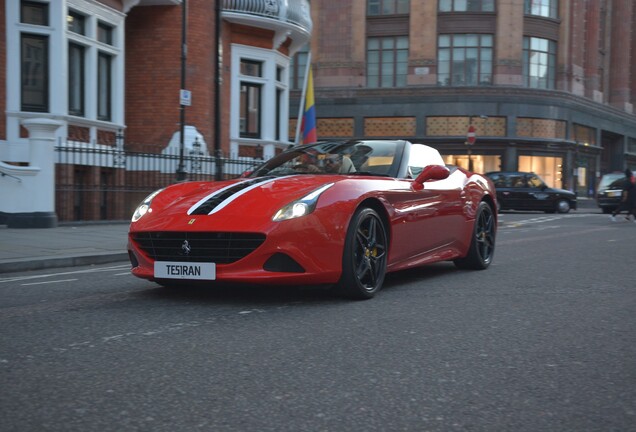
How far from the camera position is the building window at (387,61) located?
43.5 metres

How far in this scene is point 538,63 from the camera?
42844mm

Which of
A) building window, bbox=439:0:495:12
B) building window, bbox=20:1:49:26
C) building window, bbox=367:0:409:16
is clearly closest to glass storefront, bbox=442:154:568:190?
building window, bbox=439:0:495:12

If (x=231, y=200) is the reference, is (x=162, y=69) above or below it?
above

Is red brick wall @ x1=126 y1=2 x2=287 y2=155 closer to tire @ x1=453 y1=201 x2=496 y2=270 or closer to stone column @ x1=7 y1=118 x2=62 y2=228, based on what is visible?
stone column @ x1=7 y1=118 x2=62 y2=228

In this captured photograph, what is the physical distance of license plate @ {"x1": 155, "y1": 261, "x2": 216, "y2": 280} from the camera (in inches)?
209

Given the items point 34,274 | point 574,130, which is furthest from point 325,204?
point 574,130

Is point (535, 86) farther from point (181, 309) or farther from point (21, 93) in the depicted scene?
point (181, 309)

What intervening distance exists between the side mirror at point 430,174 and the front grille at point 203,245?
6.81ft

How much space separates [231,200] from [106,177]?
12.9 metres

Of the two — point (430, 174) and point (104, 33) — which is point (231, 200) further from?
point (104, 33)

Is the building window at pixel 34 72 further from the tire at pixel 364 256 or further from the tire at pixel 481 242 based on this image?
the tire at pixel 364 256

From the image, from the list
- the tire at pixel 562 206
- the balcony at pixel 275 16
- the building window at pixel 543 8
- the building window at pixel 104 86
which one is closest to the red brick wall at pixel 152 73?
the balcony at pixel 275 16

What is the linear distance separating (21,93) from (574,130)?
36845 mm

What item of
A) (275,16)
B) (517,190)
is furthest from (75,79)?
(517,190)
